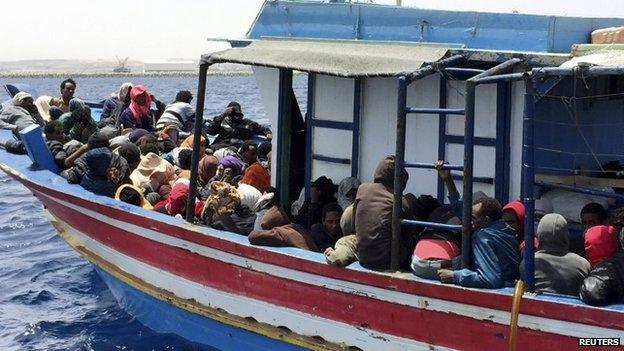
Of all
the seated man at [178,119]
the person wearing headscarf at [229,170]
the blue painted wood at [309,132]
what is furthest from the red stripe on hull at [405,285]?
the seated man at [178,119]

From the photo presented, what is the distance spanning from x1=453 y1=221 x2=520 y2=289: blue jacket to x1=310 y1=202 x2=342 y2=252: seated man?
4.77 feet

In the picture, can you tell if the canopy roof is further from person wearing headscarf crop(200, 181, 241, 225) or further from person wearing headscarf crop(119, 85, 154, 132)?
person wearing headscarf crop(119, 85, 154, 132)

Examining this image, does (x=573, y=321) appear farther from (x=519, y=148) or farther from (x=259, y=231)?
(x=259, y=231)

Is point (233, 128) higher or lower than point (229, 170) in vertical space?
higher

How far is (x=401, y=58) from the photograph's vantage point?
6207mm

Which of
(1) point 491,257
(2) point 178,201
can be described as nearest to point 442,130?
(1) point 491,257

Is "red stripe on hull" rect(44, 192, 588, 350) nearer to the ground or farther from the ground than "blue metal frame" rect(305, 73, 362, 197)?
nearer to the ground

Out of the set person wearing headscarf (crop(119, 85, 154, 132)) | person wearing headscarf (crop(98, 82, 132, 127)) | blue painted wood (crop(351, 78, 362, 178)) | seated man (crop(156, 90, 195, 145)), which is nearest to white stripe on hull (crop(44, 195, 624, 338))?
blue painted wood (crop(351, 78, 362, 178))

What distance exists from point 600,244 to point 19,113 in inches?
339

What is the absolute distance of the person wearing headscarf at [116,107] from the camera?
38.2ft

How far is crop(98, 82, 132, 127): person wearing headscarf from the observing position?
1163 centimetres

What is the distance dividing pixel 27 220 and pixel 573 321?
12418 millimetres

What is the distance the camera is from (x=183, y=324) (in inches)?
321

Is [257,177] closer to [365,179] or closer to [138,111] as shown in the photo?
[365,179]
